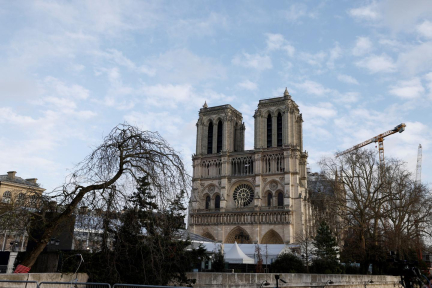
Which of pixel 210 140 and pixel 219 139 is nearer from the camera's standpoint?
pixel 219 139

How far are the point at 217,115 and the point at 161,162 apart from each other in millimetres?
52577

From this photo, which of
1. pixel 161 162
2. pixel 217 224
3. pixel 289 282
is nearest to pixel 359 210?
pixel 289 282

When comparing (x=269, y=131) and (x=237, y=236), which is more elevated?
(x=269, y=131)

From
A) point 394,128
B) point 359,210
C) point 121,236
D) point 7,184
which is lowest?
point 121,236

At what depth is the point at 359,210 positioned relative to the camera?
3152 cm

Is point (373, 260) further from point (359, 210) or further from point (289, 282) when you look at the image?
point (289, 282)

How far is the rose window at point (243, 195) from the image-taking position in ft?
193

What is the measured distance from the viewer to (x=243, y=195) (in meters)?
59.1

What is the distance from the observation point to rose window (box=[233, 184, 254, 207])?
58.7 meters

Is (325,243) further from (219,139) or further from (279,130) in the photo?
(219,139)

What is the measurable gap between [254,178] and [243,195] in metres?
2.99

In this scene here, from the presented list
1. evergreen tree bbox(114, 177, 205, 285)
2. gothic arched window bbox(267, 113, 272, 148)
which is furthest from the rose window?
evergreen tree bbox(114, 177, 205, 285)

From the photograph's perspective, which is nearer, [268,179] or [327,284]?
[327,284]

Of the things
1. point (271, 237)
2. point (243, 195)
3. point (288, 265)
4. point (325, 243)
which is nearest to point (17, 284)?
point (288, 265)
